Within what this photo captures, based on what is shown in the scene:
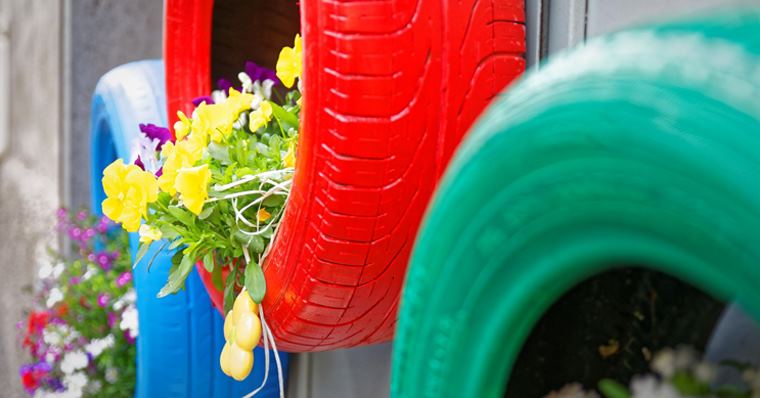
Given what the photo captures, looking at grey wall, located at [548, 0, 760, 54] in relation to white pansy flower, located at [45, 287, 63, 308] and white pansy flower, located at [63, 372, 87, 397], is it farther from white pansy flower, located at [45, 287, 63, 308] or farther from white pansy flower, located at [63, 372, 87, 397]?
white pansy flower, located at [45, 287, 63, 308]

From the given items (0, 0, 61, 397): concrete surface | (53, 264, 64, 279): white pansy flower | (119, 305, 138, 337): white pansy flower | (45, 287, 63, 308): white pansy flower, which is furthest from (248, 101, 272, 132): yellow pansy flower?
(0, 0, 61, 397): concrete surface

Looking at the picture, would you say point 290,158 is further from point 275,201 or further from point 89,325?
point 89,325

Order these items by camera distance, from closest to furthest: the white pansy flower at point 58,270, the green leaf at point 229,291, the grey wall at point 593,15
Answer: the grey wall at point 593,15
the green leaf at point 229,291
the white pansy flower at point 58,270

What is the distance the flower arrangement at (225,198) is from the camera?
116cm

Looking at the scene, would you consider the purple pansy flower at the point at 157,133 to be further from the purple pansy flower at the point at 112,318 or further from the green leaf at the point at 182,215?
the purple pansy flower at the point at 112,318

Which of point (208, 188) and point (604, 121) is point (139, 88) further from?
point (604, 121)

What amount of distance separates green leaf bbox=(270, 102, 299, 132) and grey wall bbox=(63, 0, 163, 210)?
1743 millimetres

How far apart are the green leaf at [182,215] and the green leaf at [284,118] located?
20cm

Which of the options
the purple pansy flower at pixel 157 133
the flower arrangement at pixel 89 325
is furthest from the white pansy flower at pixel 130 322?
the purple pansy flower at pixel 157 133

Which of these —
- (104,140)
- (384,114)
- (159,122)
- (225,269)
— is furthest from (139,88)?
(384,114)

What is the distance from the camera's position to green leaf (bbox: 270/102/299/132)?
1.30m

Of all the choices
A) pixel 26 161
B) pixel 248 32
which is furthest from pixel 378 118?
pixel 26 161

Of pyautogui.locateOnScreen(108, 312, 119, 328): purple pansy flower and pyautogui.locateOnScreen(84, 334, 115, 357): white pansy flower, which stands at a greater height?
pyautogui.locateOnScreen(108, 312, 119, 328): purple pansy flower

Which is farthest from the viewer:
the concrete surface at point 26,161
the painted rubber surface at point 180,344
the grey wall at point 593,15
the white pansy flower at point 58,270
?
the concrete surface at point 26,161
